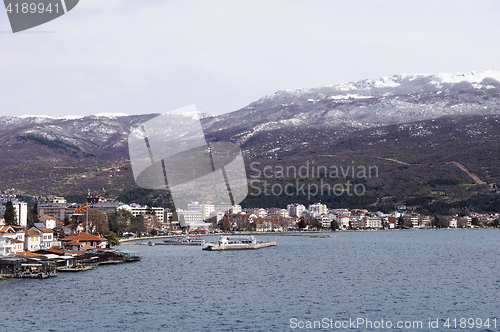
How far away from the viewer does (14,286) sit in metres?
39.2

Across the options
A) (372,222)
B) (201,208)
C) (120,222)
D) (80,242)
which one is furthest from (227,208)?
(80,242)

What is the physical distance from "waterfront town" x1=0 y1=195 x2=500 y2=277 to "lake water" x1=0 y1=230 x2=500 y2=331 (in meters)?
3.79

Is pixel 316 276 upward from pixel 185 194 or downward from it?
downward

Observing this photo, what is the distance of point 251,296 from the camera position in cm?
3584

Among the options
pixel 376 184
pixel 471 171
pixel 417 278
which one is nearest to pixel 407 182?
pixel 376 184

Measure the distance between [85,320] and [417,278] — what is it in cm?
2628

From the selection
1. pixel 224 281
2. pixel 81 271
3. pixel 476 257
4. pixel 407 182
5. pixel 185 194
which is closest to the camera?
pixel 224 281

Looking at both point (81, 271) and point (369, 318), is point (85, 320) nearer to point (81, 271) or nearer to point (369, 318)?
point (369, 318)

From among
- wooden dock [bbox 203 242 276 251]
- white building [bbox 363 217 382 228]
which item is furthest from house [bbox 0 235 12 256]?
white building [bbox 363 217 382 228]

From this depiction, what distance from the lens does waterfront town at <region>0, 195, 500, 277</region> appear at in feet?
167

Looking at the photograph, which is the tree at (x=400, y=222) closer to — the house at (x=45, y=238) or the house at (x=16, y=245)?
the house at (x=45, y=238)

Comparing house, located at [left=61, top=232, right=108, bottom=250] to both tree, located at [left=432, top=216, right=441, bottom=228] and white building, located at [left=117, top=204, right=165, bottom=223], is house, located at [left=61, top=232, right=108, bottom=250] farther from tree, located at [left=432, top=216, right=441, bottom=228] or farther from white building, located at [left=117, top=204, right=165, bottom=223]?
tree, located at [left=432, top=216, right=441, bottom=228]

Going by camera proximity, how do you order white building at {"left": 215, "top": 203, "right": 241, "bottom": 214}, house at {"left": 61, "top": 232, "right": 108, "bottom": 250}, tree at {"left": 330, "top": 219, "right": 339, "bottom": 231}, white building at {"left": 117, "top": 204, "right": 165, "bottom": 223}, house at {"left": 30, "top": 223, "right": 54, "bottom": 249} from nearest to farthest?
house at {"left": 30, "top": 223, "right": 54, "bottom": 249}, house at {"left": 61, "top": 232, "right": 108, "bottom": 250}, white building at {"left": 117, "top": 204, "right": 165, "bottom": 223}, tree at {"left": 330, "top": 219, "right": 339, "bottom": 231}, white building at {"left": 215, "top": 203, "right": 241, "bottom": 214}

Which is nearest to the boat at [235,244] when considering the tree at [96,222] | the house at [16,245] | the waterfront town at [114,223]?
the waterfront town at [114,223]
